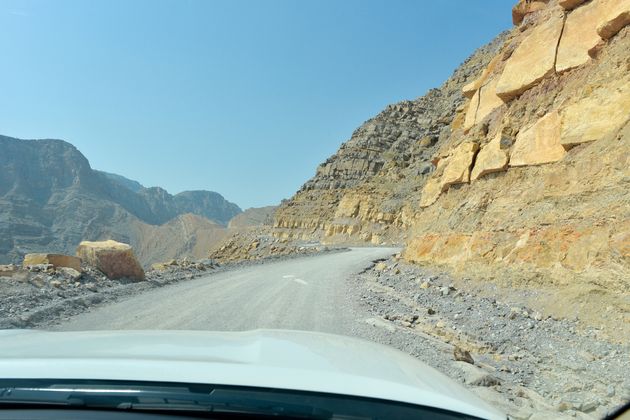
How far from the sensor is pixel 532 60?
1427 centimetres

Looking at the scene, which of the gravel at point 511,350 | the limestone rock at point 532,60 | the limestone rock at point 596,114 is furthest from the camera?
the limestone rock at point 532,60

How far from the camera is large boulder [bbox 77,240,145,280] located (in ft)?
47.0

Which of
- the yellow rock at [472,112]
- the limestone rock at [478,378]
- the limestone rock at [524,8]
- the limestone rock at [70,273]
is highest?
the limestone rock at [524,8]

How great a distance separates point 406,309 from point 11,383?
969 centimetres

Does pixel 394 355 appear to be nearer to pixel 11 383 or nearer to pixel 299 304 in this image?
pixel 11 383

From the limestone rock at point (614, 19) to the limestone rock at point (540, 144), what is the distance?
7.02 ft

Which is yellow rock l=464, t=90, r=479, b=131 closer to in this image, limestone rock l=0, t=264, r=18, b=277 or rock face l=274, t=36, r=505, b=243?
limestone rock l=0, t=264, r=18, b=277

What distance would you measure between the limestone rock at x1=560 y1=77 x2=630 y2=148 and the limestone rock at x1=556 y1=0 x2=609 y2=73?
210cm

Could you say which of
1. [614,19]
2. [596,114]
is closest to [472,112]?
[614,19]

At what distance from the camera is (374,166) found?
7331 centimetres

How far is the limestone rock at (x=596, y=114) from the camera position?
9.62m

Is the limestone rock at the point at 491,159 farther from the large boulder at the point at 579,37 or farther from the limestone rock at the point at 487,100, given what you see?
the large boulder at the point at 579,37

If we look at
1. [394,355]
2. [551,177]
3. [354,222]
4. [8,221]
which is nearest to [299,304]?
[551,177]

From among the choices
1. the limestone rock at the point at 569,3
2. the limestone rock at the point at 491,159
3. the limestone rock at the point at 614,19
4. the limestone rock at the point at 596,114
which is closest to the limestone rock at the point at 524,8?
the limestone rock at the point at 569,3
